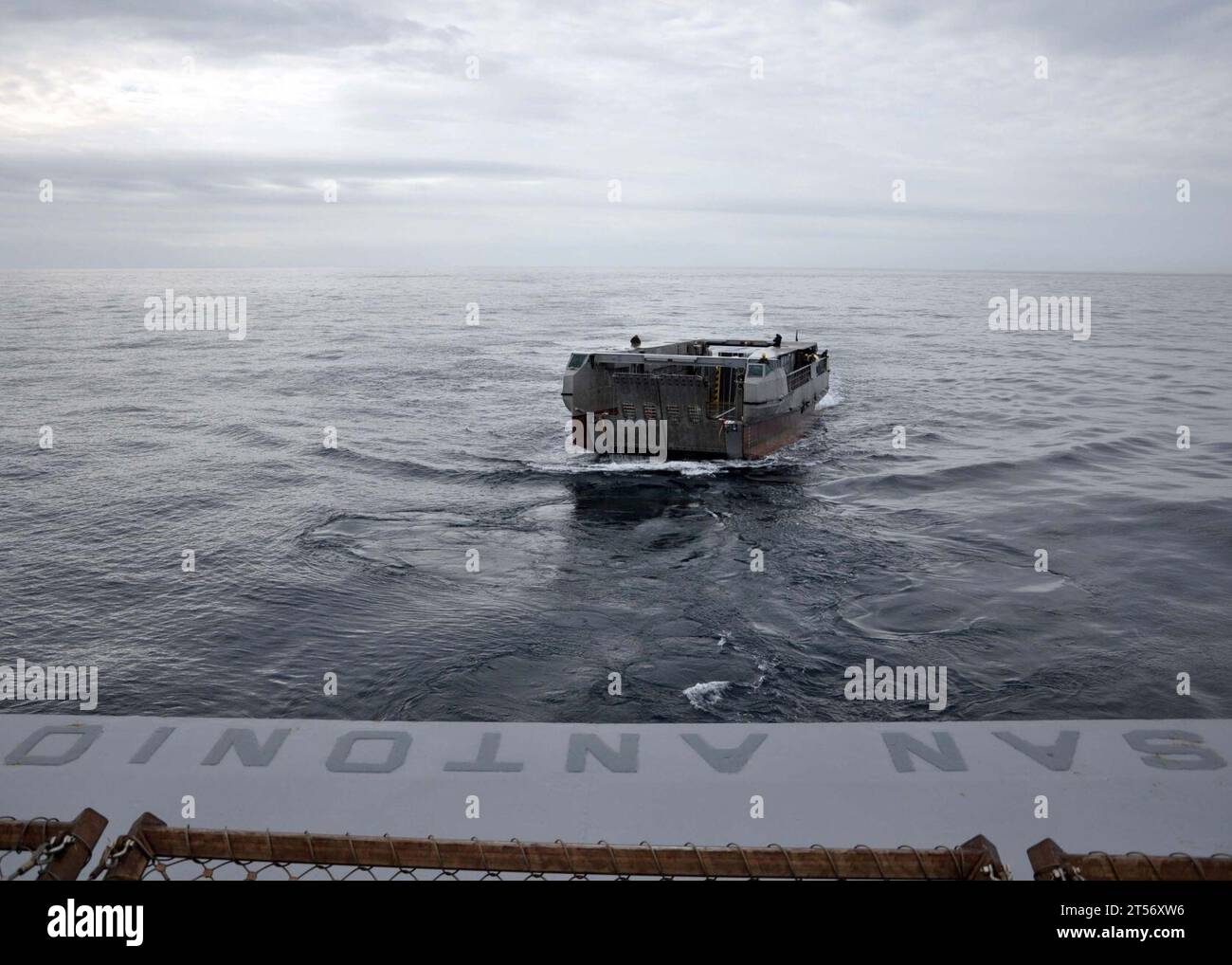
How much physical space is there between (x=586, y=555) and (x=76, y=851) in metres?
19.8

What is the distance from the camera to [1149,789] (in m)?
8.56

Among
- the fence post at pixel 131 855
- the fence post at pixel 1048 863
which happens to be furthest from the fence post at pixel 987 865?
the fence post at pixel 131 855

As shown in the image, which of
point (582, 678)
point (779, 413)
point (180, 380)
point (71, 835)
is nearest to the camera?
point (71, 835)

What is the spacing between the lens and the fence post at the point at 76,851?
4.32 meters

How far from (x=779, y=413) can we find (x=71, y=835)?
32.5 metres

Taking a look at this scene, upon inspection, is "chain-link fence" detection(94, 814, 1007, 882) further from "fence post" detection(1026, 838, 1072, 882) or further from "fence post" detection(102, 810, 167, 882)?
"fence post" detection(1026, 838, 1072, 882)
